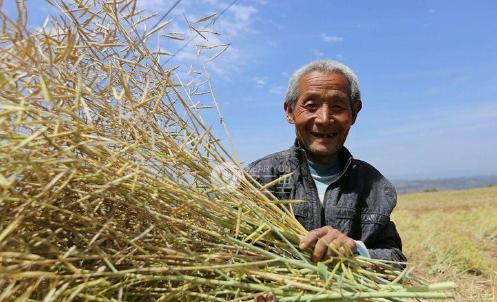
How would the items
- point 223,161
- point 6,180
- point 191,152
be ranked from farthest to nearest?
point 223,161, point 191,152, point 6,180

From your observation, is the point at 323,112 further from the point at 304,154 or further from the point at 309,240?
the point at 309,240

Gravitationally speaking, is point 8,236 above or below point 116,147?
below

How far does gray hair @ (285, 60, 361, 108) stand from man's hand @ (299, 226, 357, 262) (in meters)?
0.96

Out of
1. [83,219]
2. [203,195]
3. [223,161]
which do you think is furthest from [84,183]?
[223,161]

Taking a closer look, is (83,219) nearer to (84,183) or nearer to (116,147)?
(84,183)

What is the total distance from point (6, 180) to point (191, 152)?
1.88ft

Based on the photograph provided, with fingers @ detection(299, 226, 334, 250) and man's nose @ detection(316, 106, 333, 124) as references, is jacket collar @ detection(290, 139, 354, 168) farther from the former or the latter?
fingers @ detection(299, 226, 334, 250)

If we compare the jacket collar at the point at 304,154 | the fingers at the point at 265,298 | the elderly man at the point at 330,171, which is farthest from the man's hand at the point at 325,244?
the jacket collar at the point at 304,154

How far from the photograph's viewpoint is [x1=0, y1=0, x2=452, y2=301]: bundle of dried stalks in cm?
109

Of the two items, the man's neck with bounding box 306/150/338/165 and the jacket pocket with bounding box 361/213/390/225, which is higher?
the man's neck with bounding box 306/150/338/165

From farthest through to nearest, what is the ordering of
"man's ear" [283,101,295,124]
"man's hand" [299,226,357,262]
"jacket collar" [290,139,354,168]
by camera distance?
"man's ear" [283,101,295,124]
"jacket collar" [290,139,354,168]
"man's hand" [299,226,357,262]

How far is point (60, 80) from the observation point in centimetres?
126

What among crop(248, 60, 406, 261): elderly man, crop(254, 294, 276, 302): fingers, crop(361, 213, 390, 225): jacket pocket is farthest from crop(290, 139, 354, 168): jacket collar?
crop(254, 294, 276, 302): fingers

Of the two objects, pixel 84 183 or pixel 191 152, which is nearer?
pixel 84 183
